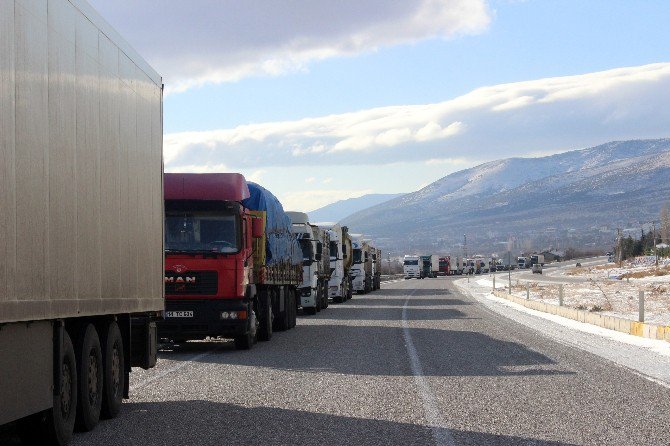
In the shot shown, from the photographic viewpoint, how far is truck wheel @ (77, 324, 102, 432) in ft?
33.5

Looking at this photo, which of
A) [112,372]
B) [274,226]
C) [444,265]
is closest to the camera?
[112,372]

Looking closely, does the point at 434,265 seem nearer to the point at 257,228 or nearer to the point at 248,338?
the point at 248,338

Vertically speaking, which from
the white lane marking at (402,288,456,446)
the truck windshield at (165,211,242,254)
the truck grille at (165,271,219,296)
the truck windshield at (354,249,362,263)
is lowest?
the white lane marking at (402,288,456,446)

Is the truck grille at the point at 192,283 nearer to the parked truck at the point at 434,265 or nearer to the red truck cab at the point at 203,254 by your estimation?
the red truck cab at the point at 203,254

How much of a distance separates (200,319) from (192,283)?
26.1 inches

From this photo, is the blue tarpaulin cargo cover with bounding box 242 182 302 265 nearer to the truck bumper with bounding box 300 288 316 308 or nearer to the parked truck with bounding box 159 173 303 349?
the parked truck with bounding box 159 173 303 349

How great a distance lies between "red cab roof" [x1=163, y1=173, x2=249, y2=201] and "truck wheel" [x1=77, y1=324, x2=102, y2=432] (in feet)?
31.6

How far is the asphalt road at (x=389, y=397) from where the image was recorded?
1022cm

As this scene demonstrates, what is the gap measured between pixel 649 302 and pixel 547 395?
35007 millimetres

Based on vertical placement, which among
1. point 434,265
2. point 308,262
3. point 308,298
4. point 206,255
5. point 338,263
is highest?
point 434,265

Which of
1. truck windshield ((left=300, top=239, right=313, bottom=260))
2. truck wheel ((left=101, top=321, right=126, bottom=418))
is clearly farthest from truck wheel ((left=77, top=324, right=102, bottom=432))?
truck windshield ((left=300, top=239, right=313, bottom=260))

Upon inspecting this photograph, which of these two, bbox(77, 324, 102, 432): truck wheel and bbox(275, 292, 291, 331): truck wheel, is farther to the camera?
bbox(275, 292, 291, 331): truck wheel

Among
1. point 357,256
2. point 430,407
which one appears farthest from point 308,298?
point 430,407

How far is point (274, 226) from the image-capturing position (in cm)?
2595
